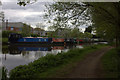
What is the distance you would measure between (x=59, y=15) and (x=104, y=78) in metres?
4.99

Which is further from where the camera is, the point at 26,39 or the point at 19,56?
the point at 26,39

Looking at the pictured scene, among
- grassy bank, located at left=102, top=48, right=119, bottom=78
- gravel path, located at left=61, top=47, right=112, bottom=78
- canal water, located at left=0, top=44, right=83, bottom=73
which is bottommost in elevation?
canal water, located at left=0, top=44, right=83, bottom=73

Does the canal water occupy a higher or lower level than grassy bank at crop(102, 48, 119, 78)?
lower

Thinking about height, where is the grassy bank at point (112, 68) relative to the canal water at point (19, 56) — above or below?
above

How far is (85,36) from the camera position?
49.4m

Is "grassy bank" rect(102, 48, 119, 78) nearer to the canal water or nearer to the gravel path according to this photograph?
the gravel path

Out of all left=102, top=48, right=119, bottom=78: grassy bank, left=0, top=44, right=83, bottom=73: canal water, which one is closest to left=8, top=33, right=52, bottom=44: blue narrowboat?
left=0, top=44, right=83, bottom=73: canal water

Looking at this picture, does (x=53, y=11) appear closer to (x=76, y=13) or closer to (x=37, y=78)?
(x=76, y=13)

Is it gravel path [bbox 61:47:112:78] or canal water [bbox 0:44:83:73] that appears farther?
canal water [bbox 0:44:83:73]

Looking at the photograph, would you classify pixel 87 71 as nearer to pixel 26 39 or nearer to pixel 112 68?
pixel 112 68

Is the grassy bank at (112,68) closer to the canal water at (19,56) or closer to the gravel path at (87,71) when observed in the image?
the gravel path at (87,71)

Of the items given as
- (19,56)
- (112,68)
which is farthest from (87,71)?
(19,56)

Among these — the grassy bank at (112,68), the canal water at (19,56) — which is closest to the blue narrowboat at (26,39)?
the canal water at (19,56)

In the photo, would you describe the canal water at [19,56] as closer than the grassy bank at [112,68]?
No
